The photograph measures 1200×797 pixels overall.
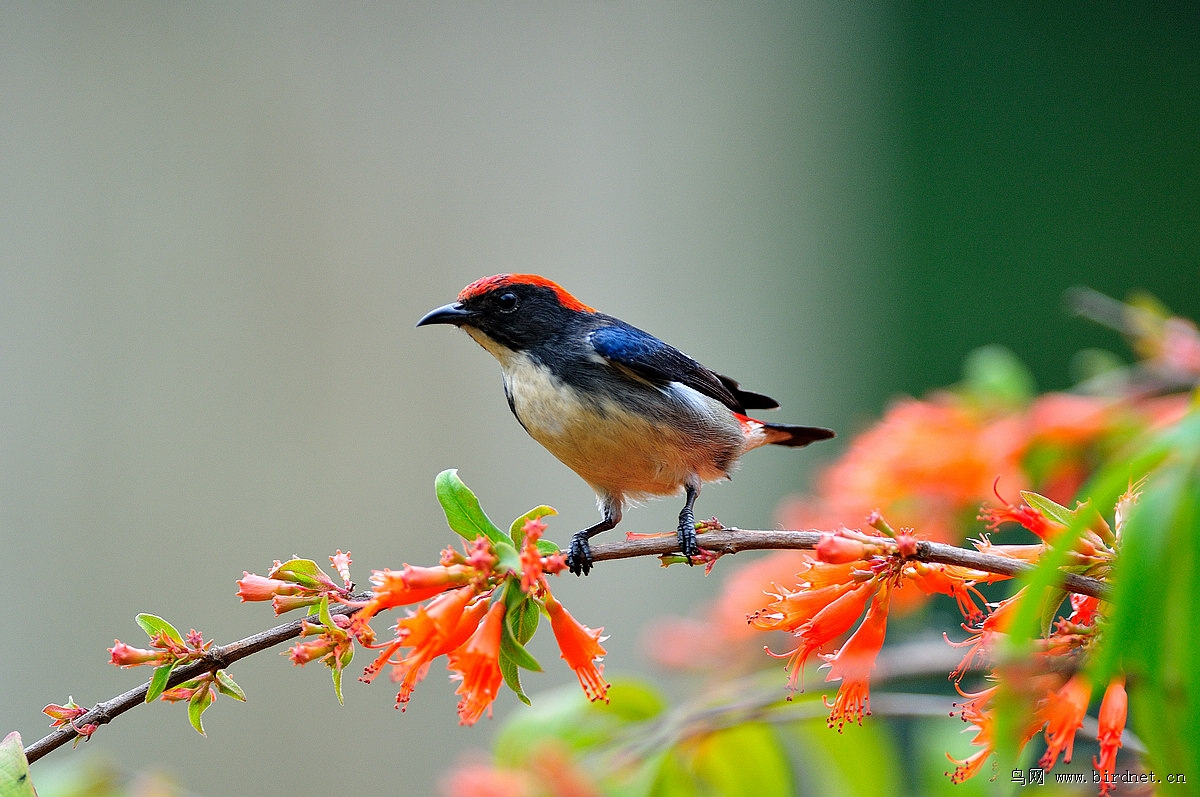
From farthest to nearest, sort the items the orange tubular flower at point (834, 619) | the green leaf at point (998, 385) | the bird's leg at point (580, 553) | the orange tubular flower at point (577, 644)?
1. the green leaf at point (998, 385)
2. the bird's leg at point (580, 553)
3. the orange tubular flower at point (577, 644)
4. the orange tubular flower at point (834, 619)

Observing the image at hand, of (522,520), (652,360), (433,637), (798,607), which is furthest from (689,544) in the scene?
(652,360)

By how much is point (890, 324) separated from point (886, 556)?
6.07m

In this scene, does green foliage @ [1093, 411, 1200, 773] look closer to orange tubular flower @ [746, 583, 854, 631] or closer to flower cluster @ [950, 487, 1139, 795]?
flower cluster @ [950, 487, 1139, 795]

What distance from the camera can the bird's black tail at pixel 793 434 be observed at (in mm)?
2678

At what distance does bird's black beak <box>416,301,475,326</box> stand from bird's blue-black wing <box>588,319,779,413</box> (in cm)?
32

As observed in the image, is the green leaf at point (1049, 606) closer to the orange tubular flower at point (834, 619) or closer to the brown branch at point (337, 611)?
the brown branch at point (337, 611)

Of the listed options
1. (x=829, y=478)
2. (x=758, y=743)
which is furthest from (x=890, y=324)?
(x=758, y=743)

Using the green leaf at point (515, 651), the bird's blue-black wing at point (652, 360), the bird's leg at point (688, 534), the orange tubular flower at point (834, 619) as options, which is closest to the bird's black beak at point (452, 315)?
the bird's blue-black wing at point (652, 360)

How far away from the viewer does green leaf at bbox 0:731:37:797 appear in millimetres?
1127

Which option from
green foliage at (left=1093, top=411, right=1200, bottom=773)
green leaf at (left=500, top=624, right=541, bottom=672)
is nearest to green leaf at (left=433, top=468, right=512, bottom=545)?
green leaf at (left=500, top=624, right=541, bottom=672)

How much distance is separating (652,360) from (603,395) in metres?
A: 0.18

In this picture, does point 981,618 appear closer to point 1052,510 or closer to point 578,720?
point 1052,510

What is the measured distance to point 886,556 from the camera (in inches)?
49.3

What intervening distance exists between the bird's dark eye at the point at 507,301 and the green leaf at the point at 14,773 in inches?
61.1
